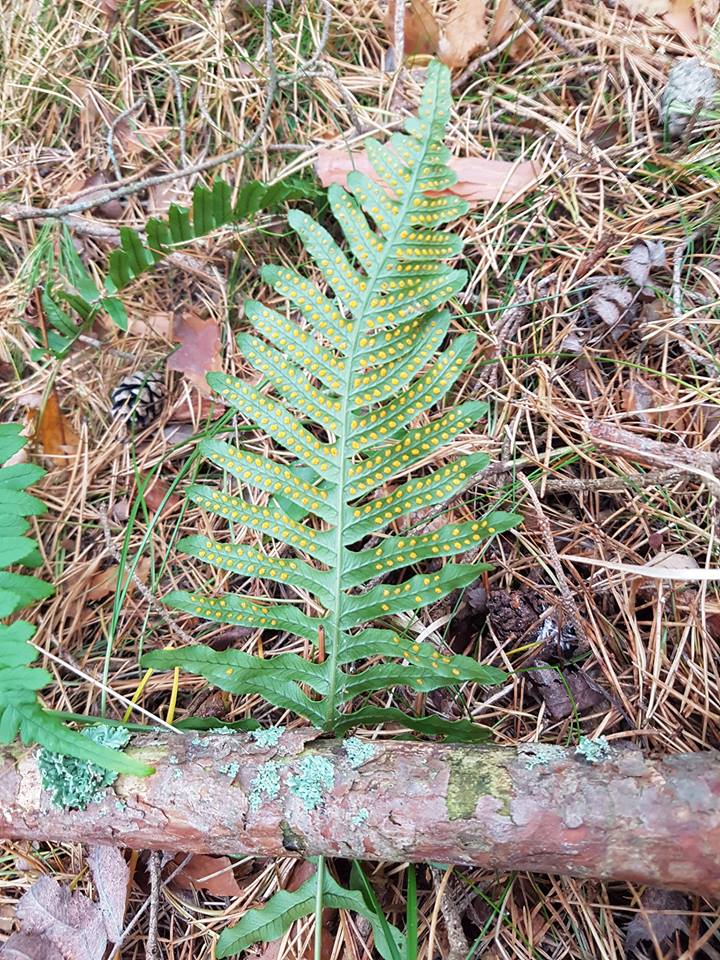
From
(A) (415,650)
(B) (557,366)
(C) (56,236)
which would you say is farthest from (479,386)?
(C) (56,236)

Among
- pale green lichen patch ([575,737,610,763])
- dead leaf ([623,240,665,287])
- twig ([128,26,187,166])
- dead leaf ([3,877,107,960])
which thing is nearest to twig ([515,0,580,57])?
dead leaf ([623,240,665,287])

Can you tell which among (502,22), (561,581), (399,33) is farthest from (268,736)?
(502,22)

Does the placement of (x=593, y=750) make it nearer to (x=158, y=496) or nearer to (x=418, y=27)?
(x=158, y=496)

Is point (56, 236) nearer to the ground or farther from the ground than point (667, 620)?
farther from the ground

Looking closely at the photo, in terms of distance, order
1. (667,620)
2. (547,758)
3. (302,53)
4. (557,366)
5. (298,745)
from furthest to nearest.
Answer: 1. (302,53)
2. (557,366)
3. (667,620)
4. (298,745)
5. (547,758)

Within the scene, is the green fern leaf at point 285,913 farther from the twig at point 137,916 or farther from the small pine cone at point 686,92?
the small pine cone at point 686,92

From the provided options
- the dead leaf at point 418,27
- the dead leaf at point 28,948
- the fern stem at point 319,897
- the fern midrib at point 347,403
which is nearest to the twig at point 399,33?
the dead leaf at point 418,27

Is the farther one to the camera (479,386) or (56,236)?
(56,236)

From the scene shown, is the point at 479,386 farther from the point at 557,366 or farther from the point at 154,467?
the point at 154,467
